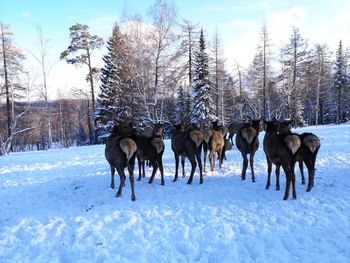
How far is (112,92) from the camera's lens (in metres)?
34.7

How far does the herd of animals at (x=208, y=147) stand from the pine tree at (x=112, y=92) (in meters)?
23.3

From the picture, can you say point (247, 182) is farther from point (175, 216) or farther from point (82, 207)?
point (82, 207)

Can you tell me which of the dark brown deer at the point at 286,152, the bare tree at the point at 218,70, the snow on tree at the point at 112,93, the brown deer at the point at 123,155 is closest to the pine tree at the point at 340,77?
the bare tree at the point at 218,70

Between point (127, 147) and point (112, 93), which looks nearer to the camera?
point (127, 147)

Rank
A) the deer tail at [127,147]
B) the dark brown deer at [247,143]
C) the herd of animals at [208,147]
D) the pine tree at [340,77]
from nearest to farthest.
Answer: the herd of animals at [208,147] → the deer tail at [127,147] → the dark brown deer at [247,143] → the pine tree at [340,77]

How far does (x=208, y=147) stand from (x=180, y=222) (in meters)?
4.84

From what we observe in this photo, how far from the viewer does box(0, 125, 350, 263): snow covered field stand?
214 inches

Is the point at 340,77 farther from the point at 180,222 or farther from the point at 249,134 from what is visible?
the point at 180,222

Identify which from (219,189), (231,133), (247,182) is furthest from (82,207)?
(231,133)

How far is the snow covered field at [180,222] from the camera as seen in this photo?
5441 millimetres

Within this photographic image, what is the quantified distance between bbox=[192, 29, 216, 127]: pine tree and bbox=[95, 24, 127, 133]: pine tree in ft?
27.3

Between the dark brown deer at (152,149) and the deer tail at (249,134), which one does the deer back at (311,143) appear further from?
the dark brown deer at (152,149)

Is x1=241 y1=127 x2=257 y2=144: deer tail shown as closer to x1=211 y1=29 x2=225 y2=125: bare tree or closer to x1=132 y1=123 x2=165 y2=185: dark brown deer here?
x1=132 y1=123 x2=165 y2=185: dark brown deer

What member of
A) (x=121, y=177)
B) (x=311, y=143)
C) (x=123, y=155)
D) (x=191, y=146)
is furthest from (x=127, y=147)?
(x=311, y=143)
